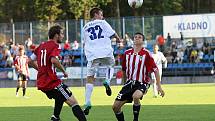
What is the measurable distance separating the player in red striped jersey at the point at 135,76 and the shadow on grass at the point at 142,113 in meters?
2.11

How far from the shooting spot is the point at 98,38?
17.4 m

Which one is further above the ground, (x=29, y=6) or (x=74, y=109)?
(x=29, y=6)

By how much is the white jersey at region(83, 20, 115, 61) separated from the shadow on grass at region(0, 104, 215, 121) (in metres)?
1.71

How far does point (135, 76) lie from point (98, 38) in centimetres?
361

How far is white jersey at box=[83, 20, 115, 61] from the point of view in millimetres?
17297

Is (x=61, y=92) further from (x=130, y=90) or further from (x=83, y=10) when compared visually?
(x=83, y=10)

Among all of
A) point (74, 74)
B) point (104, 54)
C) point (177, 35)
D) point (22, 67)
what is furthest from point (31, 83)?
point (104, 54)

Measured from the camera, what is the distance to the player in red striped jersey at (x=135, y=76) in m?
13.9

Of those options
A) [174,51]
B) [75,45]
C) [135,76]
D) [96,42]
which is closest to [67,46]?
[75,45]

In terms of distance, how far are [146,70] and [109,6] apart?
5538 cm

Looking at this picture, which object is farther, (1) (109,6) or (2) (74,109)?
(1) (109,6)

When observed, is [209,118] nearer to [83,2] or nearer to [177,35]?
[177,35]

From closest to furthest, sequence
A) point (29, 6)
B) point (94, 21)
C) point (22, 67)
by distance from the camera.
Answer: point (94, 21), point (22, 67), point (29, 6)

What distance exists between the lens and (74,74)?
44.2 metres
